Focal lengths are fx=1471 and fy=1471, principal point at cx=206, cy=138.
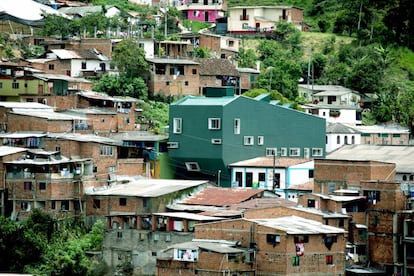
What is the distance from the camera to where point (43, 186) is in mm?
49438

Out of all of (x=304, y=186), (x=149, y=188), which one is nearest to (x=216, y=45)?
(x=304, y=186)

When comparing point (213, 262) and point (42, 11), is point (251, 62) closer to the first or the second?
point (42, 11)

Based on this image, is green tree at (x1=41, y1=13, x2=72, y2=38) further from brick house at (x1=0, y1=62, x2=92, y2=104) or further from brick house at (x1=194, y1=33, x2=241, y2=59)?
brick house at (x1=0, y1=62, x2=92, y2=104)

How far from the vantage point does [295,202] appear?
4912 centimetres

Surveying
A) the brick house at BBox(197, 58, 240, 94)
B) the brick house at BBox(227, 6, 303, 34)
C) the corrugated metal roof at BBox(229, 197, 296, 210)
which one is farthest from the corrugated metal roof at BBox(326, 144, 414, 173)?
the brick house at BBox(227, 6, 303, 34)

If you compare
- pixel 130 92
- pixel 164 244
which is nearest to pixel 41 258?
pixel 164 244

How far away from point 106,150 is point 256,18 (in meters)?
29.0

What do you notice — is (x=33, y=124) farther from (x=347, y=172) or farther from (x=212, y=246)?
(x=212, y=246)

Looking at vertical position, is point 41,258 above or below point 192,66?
below

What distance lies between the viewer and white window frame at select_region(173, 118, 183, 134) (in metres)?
55.8

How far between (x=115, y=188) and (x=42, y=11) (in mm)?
25769

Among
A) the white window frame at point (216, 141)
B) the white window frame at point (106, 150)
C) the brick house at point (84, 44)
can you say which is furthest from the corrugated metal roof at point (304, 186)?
the brick house at point (84, 44)

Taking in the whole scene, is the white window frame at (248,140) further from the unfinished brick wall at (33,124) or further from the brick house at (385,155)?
the unfinished brick wall at (33,124)

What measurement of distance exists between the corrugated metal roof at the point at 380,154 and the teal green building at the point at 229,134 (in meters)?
1.10
